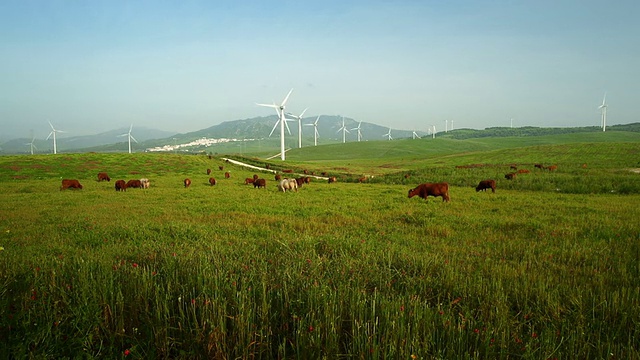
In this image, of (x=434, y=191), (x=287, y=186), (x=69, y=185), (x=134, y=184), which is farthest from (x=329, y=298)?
(x=69, y=185)

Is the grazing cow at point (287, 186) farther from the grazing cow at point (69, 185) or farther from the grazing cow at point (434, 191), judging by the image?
the grazing cow at point (69, 185)

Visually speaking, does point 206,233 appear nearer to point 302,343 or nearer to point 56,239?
point 56,239

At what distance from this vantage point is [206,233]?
10.9 metres

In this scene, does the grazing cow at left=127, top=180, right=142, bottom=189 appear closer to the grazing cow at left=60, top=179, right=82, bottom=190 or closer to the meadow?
the grazing cow at left=60, top=179, right=82, bottom=190

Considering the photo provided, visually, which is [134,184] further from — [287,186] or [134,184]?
[287,186]

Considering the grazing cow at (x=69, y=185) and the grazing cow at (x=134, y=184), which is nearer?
the grazing cow at (x=69, y=185)

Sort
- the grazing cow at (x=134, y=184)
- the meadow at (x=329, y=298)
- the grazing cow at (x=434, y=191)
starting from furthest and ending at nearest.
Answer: the grazing cow at (x=134, y=184) < the grazing cow at (x=434, y=191) < the meadow at (x=329, y=298)

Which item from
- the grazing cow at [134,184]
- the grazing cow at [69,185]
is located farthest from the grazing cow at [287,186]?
the grazing cow at [69,185]

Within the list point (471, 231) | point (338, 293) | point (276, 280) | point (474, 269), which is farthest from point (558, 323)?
point (471, 231)

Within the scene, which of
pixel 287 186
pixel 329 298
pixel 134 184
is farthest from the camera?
pixel 134 184

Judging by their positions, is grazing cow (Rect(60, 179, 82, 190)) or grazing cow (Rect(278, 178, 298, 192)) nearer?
grazing cow (Rect(278, 178, 298, 192))

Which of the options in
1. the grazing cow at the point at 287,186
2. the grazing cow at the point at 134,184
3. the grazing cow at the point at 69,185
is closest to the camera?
the grazing cow at the point at 287,186

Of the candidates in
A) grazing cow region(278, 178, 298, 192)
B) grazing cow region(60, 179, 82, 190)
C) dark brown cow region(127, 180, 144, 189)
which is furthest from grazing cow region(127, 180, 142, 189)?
grazing cow region(278, 178, 298, 192)

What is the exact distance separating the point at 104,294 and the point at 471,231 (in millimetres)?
11191
